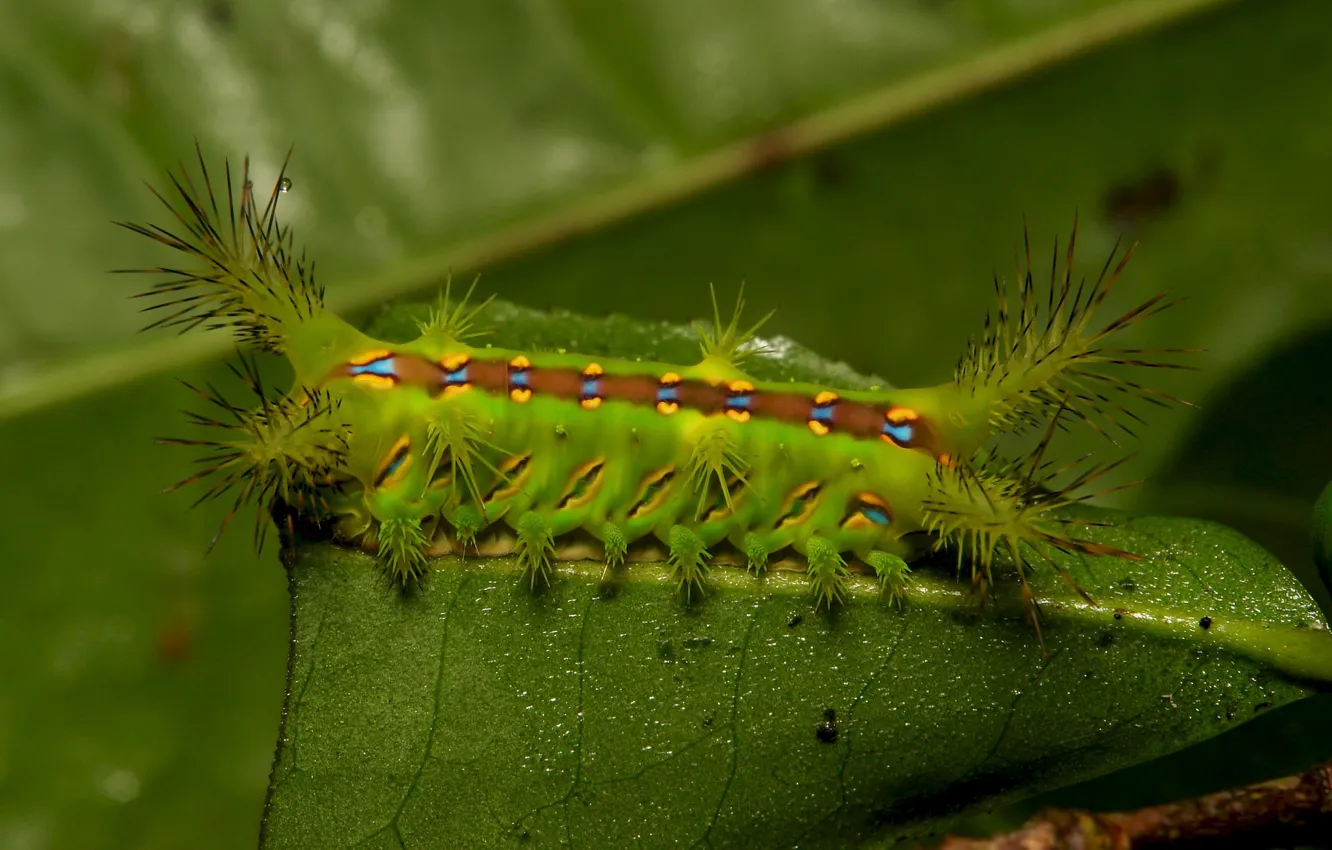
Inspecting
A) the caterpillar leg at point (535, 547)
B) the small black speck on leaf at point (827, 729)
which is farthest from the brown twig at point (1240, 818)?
the caterpillar leg at point (535, 547)

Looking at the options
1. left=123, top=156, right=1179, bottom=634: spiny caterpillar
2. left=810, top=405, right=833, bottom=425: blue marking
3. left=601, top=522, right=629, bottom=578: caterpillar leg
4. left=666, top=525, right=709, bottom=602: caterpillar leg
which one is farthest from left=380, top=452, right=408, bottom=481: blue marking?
left=810, top=405, right=833, bottom=425: blue marking

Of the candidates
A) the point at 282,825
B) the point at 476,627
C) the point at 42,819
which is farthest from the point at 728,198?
the point at 42,819

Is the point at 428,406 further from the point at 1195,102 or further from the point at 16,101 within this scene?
the point at 1195,102

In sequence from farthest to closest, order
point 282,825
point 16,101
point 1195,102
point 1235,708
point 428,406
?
point 1195,102 → point 16,101 → point 428,406 → point 282,825 → point 1235,708

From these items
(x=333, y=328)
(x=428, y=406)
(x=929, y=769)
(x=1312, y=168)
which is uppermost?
(x=1312, y=168)

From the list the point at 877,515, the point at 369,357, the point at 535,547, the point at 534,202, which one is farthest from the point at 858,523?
the point at 534,202

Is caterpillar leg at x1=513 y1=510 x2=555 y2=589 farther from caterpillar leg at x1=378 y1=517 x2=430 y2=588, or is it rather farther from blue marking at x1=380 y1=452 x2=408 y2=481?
blue marking at x1=380 y1=452 x2=408 y2=481
